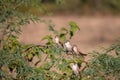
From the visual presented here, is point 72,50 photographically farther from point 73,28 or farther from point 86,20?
point 86,20

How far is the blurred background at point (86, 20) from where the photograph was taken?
15.7m

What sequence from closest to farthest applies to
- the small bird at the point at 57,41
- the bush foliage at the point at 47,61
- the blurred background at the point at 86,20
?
the bush foliage at the point at 47,61, the small bird at the point at 57,41, the blurred background at the point at 86,20

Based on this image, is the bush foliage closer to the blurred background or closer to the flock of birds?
the flock of birds

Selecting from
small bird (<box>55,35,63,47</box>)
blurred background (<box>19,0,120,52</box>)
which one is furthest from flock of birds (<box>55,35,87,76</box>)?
blurred background (<box>19,0,120,52</box>)

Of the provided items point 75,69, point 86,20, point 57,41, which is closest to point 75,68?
point 75,69

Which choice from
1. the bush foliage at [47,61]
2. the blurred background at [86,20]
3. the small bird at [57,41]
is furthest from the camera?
the blurred background at [86,20]

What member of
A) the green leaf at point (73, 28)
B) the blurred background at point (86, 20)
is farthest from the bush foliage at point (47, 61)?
the blurred background at point (86, 20)

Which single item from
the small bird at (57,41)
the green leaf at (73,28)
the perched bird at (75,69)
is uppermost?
the green leaf at (73,28)

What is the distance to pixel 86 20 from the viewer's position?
62.6 feet

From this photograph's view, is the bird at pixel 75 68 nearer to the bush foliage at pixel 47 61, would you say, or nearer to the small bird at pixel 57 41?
the bush foliage at pixel 47 61

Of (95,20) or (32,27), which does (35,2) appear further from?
(95,20)

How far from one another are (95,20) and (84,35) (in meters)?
2.69

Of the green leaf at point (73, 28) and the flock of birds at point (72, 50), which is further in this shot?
the green leaf at point (73, 28)

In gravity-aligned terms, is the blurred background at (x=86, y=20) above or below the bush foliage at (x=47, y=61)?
above
